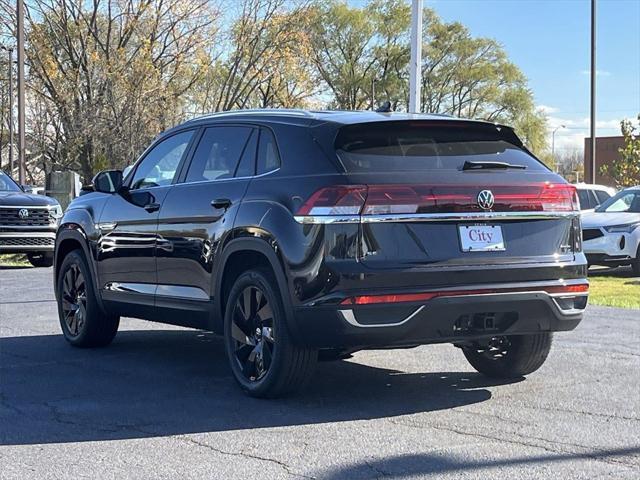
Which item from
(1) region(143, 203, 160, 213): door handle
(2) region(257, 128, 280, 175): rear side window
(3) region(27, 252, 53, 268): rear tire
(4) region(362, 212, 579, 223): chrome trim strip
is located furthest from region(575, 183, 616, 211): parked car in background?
(2) region(257, 128, 280, 175): rear side window

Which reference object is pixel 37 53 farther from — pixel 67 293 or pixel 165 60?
pixel 67 293

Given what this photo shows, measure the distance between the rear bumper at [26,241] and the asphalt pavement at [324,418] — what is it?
400 inches

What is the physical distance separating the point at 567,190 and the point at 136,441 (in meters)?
3.05

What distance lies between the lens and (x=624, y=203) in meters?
18.7

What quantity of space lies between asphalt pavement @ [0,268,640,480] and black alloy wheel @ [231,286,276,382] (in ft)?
0.74

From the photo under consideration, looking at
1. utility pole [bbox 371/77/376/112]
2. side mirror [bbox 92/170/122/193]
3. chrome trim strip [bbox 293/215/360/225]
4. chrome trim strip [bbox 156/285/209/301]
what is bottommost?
chrome trim strip [bbox 156/285/209/301]

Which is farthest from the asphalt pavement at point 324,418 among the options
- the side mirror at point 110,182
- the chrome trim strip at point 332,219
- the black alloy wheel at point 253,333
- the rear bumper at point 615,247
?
the rear bumper at point 615,247

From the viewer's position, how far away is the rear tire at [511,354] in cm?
670

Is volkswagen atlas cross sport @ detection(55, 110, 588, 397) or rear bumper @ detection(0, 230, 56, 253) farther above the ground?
volkswagen atlas cross sport @ detection(55, 110, 588, 397)

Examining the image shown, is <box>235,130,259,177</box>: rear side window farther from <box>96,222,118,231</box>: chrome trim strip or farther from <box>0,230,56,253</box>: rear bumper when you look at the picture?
<box>0,230,56,253</box>: rear bumper

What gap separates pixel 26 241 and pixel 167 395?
12.7 metres

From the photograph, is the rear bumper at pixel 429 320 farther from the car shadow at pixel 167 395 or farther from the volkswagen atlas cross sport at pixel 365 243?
the car shadow at pixel 167 395

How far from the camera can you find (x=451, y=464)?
4707mm

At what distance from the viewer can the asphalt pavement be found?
471 cm
